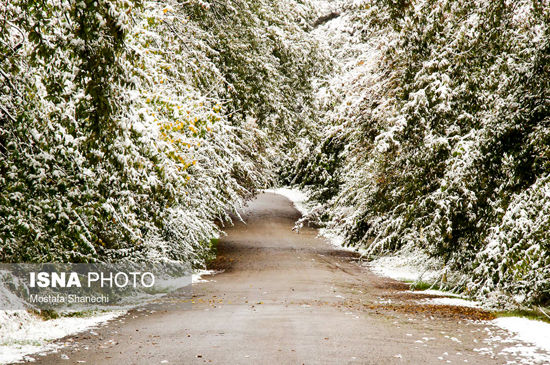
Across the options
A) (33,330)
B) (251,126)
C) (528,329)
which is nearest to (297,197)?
(251,126)

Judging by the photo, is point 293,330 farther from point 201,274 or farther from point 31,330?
point 201,274

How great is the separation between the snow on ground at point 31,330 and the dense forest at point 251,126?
0.98m

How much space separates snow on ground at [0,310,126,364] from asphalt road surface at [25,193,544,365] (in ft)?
0.96

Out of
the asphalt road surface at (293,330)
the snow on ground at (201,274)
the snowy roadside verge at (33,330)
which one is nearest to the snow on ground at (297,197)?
the snow on ground at (201,274)

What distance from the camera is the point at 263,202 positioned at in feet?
152

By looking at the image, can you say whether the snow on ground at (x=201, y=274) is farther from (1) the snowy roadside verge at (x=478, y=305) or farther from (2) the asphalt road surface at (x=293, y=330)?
(1) the snowy roadside verge at (x=478, y=305)

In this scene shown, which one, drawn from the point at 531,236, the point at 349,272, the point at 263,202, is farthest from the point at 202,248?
the point at 263,202

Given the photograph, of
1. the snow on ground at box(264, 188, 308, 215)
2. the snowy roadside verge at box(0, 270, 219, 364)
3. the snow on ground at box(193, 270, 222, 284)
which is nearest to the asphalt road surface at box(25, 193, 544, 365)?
the snowy roadside verge at box(0, 270, 219, 364)

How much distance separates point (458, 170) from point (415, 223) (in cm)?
379

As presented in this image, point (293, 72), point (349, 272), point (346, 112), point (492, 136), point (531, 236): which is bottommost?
point (349, 272)

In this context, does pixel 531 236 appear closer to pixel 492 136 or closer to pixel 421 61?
pixel 492 136

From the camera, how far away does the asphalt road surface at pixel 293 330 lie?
7.13 m

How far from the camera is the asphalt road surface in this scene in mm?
7133

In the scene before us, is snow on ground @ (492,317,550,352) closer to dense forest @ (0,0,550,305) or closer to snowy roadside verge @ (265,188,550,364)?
snowy roadside verge @ (265,188,550,364)
